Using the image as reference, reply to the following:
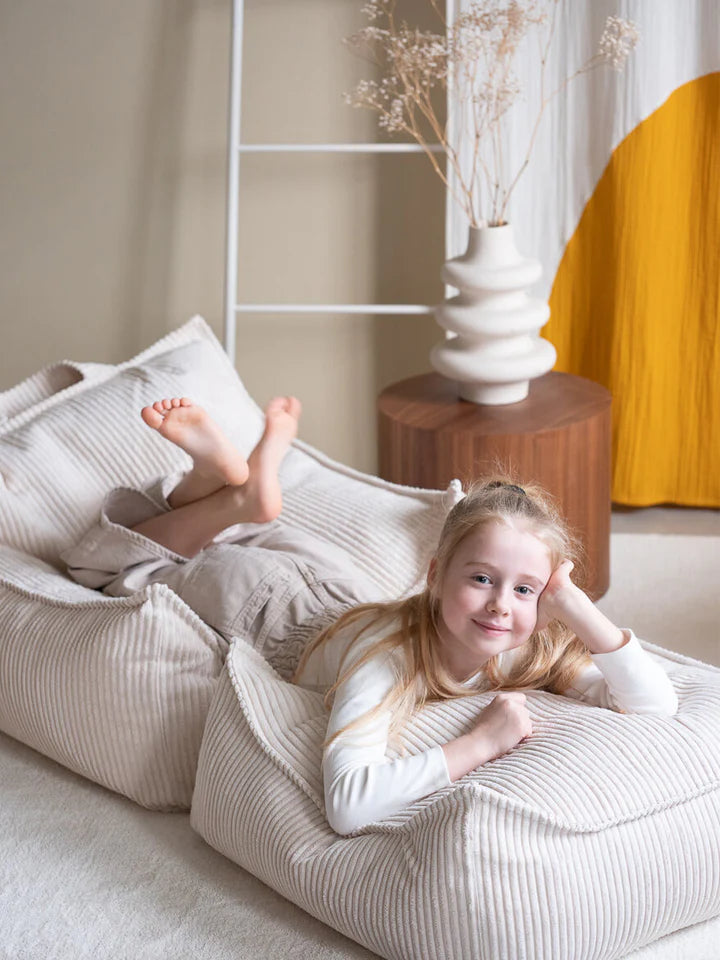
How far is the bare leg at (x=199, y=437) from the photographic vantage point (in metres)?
Answer: 1.84

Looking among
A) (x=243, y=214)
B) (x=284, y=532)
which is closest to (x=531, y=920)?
(x=284, y=532)

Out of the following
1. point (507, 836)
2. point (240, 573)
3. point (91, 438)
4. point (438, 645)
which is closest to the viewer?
point (507, 836)

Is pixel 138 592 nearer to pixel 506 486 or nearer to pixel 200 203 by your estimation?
pixel 506 486

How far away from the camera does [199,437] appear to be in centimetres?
186

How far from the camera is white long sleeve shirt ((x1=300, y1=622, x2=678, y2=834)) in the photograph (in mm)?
1396

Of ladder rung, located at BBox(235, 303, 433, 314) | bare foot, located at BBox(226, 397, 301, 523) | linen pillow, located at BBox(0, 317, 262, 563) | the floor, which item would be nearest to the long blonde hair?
bare foot, located at BBox(226, 397, 301, 523)

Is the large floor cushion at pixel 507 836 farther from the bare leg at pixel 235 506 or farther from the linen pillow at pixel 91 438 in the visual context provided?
the linen pillow at pixel 91 438

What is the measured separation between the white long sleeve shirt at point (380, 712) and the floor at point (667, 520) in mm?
1412

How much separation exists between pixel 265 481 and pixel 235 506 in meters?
0.06

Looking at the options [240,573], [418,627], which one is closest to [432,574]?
[418,627]

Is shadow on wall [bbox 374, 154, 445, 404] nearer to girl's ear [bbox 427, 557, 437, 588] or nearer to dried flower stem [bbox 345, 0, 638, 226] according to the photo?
dried flower stem [bbox 345, 0, 638, 226]

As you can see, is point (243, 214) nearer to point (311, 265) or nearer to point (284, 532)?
point (311, 265)

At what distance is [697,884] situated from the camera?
4.51ft

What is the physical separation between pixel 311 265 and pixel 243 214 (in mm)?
198
